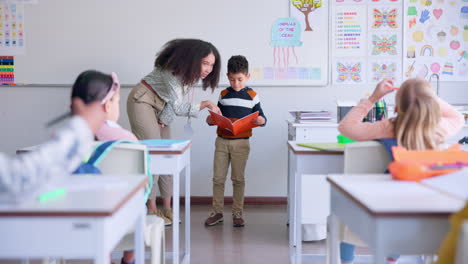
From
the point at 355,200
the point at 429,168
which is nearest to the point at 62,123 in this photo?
the point at 355,200

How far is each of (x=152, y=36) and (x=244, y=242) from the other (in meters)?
2.04

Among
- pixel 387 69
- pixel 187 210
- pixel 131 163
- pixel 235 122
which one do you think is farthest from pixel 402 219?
pixel 387 69

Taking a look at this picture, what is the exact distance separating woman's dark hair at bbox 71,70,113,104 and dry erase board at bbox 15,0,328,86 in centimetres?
223

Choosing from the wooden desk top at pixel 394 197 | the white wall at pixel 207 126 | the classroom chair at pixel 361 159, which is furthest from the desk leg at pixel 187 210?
the white wall at pixel 207 126

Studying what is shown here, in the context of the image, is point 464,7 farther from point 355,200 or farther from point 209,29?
point 355,200

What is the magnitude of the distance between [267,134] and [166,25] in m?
1.32

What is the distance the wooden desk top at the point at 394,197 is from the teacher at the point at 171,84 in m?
1.84

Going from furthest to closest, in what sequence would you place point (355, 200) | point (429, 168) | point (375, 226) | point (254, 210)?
point (254, 210), point (429, 168), point (355, 200), point (375, 226)

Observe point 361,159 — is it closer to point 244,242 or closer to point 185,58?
point 244,242

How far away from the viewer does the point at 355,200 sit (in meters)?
1.26

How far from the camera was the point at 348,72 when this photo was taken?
13.8 feet

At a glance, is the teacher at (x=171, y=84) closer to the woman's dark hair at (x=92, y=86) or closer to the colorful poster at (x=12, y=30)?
the woman's dark hair at (x=92, y=86)

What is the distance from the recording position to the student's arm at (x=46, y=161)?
1.09 metres

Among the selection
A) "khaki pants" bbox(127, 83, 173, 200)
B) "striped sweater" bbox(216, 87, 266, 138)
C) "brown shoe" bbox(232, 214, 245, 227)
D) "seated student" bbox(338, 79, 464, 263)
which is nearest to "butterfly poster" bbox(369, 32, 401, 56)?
"striped sweater" bbox(216, 87, 266, 138)
